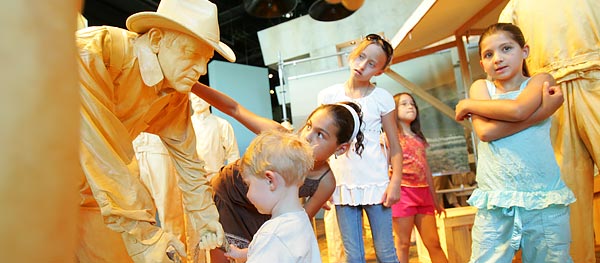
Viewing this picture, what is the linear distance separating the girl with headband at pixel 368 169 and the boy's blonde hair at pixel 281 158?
617 mm

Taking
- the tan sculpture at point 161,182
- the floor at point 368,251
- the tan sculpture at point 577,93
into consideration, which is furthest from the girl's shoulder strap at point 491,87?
the tan sculpture at point 161,182

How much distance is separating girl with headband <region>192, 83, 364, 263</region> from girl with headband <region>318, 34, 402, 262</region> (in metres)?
0.24

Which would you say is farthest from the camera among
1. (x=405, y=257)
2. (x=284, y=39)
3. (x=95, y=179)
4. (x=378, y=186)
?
(x=284, y=39)

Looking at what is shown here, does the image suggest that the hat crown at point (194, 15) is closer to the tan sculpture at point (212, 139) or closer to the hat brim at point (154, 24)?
the hat brim at point (154, 24)

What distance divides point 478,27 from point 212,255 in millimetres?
2769

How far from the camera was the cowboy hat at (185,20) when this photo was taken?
1225mm

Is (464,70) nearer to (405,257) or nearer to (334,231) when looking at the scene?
(334,231)

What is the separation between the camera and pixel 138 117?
4.49 ft

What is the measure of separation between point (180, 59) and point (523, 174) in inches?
44.9

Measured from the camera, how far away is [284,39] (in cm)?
748

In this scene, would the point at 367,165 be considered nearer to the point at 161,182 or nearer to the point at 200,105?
the point at 161,182

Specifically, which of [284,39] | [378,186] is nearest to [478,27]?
Result: [378,186]

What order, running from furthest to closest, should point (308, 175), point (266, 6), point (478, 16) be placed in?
point (266, 6) < point (478, 16) < point (308, 175)

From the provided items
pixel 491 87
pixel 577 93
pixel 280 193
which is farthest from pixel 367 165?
pixel 577 93
